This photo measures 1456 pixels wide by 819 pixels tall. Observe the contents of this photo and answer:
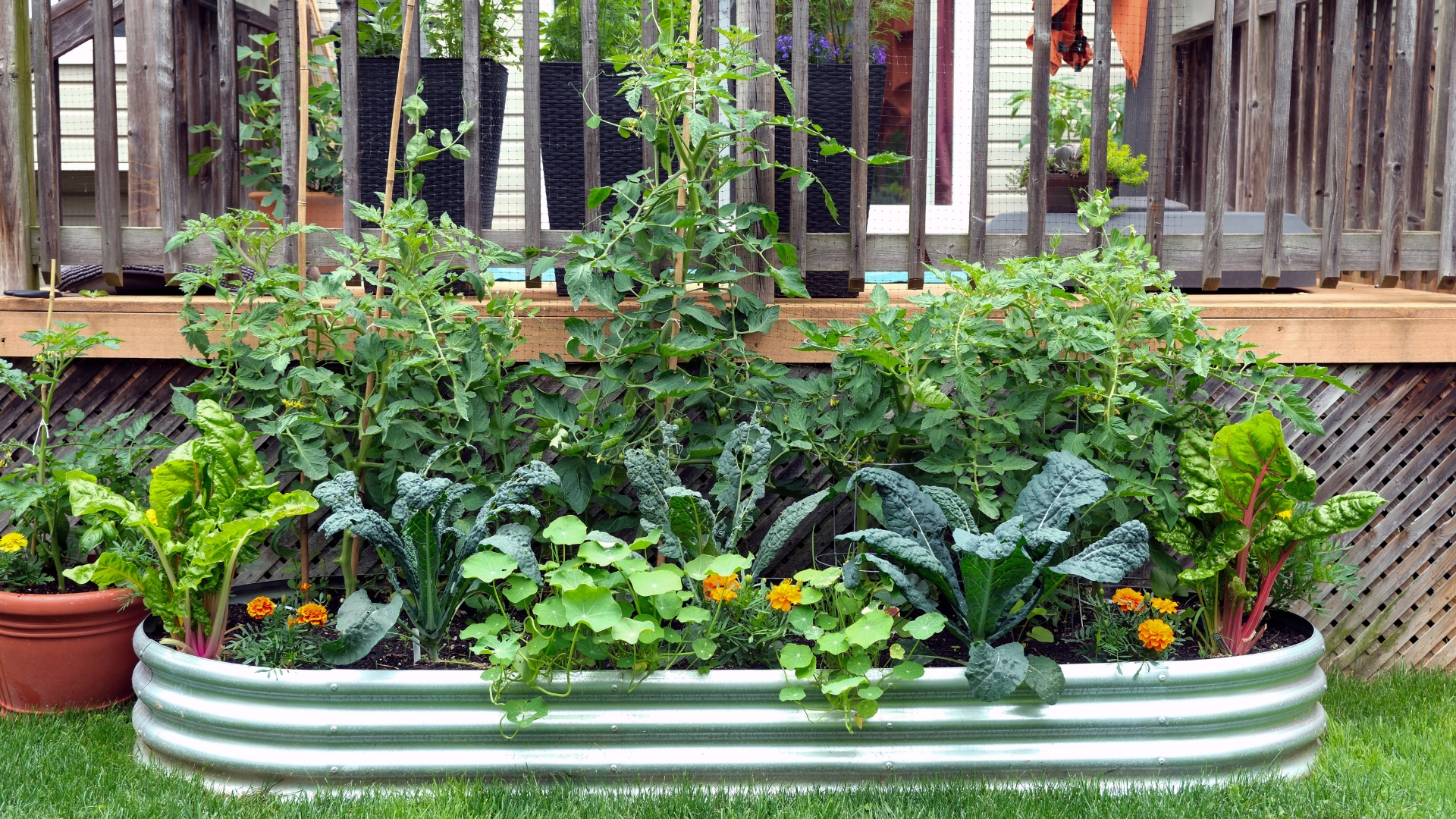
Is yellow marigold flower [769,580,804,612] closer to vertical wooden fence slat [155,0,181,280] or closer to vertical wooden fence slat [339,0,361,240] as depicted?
vertical wooden fence slat [339,0,361,240]

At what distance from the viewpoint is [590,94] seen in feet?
9.49

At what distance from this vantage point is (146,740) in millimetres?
2236

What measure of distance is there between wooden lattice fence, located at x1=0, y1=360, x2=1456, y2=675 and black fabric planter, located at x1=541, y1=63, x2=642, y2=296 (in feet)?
2.88

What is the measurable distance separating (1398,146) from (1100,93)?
96 centimetres

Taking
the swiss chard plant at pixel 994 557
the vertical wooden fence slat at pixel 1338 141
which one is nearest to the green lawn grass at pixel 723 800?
the swiss chard plant at pixel 994 557

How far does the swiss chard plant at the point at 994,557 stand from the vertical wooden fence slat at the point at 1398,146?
1.42 meters

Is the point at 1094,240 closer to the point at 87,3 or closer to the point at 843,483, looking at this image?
the point at 843,483

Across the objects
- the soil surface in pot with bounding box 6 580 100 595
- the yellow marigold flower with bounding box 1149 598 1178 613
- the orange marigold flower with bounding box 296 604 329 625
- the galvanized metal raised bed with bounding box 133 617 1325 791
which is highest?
the yellow marigold flower with bounding box 1149 598 1178 613

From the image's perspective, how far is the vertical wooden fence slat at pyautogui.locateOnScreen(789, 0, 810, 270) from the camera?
2773 millimetres

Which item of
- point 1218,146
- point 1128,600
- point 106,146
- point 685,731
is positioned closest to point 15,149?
point 106,146

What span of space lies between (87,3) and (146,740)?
9.55 ft

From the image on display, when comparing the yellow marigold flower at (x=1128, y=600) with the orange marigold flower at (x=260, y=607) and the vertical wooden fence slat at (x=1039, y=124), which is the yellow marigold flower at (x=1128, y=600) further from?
the orange marigold flower at (x=260, y=607)

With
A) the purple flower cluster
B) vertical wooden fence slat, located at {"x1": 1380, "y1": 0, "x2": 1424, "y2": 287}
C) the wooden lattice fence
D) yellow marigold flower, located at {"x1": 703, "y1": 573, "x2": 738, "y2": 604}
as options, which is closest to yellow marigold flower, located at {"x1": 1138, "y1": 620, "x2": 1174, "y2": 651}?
yellow marigold flower, located at {"x1": 703, "y1": 573, "x2": 738, "y2": 604}

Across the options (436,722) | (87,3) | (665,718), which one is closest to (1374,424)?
(665,718)
